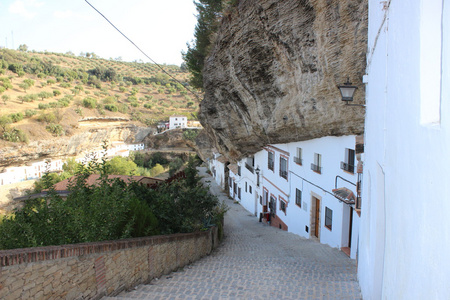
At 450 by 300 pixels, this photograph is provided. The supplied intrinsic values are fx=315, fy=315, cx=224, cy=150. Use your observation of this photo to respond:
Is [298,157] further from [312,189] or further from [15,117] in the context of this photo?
[15,117]

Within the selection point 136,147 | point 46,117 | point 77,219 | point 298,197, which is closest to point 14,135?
point 46,117

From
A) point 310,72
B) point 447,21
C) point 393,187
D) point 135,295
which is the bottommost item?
point 135,295

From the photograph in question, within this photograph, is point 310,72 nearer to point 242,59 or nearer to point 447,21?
point 242,59

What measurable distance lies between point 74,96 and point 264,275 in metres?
50.2

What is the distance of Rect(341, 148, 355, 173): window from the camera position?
966cm

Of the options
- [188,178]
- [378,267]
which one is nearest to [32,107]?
[188,178]

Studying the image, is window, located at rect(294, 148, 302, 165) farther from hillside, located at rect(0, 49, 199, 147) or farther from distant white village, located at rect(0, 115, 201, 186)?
hillside, located at rect(0, 49, 199, 147)

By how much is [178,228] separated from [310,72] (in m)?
5.81

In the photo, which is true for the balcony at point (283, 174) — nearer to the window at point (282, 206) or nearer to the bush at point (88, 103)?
the window at point (282, 206)

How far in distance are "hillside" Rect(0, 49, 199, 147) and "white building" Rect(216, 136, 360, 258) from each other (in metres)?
10.0

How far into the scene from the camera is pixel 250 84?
11.9m

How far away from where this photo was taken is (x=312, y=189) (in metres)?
12.3

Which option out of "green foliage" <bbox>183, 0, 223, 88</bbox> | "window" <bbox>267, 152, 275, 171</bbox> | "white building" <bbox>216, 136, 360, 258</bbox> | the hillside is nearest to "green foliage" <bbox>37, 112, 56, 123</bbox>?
the hillside

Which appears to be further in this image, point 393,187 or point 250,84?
point 250,84
